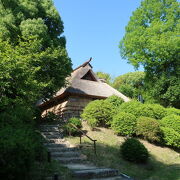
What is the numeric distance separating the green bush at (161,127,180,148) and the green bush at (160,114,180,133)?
0.71m

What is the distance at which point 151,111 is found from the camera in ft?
54.1

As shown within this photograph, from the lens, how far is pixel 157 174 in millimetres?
9922

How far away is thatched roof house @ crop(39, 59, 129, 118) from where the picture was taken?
20422 millimetres

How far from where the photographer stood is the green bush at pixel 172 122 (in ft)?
51.5

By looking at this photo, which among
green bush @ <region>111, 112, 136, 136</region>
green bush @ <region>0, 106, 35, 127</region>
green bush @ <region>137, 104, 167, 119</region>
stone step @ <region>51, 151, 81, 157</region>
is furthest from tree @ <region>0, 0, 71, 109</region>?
green bush @ <region>137, 104, 167, 119</region>

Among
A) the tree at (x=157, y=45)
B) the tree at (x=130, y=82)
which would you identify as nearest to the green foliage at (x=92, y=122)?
the tree at (x=157, y=45)

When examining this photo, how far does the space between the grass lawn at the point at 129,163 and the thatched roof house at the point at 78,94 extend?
477 centimetres

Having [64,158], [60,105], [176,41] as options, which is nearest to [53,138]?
[64,158]

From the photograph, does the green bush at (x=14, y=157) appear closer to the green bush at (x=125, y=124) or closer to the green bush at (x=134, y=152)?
the green bush at (x=134, y=152)

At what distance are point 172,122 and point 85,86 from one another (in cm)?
982

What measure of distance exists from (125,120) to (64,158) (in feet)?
19.0

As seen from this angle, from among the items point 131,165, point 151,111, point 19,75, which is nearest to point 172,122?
point 151,111

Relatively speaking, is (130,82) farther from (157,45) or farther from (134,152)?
(134,152)

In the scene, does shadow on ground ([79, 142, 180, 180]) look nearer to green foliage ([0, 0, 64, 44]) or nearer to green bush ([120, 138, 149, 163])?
green bush ([120, 138, 149, 163])
